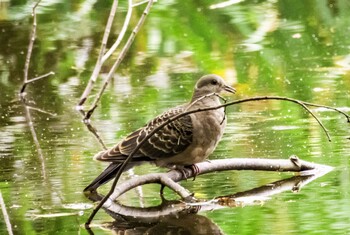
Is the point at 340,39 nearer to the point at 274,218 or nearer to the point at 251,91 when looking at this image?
the point at 251,91

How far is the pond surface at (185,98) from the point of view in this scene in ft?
19.4

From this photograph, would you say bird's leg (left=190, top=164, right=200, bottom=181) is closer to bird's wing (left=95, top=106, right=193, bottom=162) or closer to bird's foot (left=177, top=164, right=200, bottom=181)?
bird's foot (left=177, top=164, right=200, bottom=181)

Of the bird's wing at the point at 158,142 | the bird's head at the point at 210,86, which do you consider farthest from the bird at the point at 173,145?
the bird's head at the point at 210,86

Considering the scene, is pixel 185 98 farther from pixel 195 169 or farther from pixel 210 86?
pixel 195 169

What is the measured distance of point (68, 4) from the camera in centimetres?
1305

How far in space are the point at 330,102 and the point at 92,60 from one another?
3.05 metres

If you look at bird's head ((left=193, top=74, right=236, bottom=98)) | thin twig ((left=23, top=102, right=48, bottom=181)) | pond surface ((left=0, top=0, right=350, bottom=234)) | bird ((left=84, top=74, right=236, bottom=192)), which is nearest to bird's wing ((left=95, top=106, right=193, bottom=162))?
bird ((left=84, top=74, right=236, bottom=192))

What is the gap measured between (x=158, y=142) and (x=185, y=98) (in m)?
2.34

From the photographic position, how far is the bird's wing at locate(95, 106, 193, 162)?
6371 mm

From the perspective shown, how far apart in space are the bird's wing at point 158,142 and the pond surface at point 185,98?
9.1 inches

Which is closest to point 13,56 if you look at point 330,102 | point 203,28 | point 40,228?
point 203,28

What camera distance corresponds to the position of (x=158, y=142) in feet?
21.2

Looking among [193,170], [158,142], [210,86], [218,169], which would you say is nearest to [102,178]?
[158,142]

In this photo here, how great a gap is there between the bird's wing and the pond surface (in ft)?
0.76
